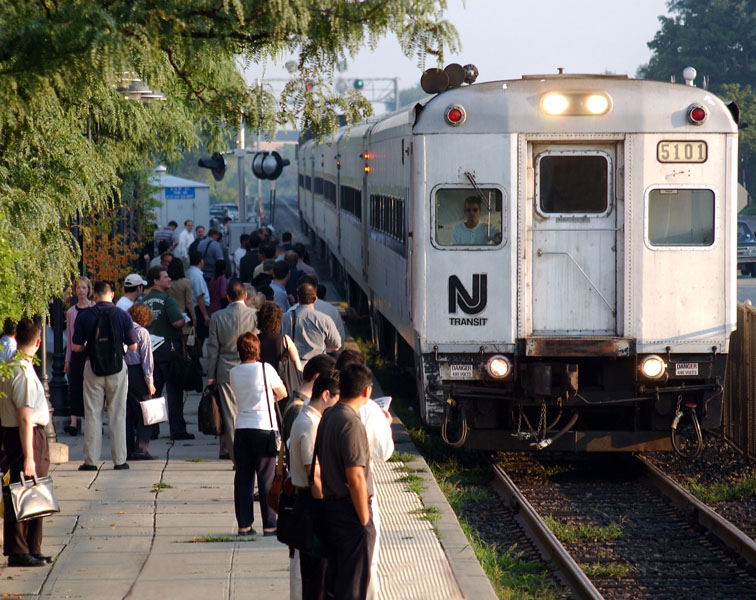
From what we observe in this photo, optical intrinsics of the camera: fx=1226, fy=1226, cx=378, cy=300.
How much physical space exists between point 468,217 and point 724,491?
10.2ft

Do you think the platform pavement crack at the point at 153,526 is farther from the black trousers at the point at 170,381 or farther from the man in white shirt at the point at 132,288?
the man in white shirt at the point at 132,288

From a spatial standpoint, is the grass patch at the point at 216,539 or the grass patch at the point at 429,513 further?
the grass patch at the point at 429,513

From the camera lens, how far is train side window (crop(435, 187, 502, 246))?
10.2m

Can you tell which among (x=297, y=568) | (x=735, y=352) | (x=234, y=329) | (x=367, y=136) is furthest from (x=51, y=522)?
(x=367, y=136)

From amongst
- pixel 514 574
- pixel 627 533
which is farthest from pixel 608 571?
pixel 627 533

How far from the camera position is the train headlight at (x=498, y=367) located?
10.2 meters

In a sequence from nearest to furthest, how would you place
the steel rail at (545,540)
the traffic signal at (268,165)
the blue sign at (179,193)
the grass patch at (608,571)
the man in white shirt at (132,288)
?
the steel rail at (545,540) < the grass patch at (608,571) < the man in white shirt at (132,288) < the traffic signal at (268,165) < the blue sign at (179,193)

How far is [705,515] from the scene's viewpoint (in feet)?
29.8

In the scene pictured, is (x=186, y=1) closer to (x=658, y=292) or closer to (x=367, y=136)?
(x=658, y=292)

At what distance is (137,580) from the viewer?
741 cm

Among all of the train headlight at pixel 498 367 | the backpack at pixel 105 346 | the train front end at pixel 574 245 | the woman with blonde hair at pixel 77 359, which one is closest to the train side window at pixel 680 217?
the train front end at pixel 574 245

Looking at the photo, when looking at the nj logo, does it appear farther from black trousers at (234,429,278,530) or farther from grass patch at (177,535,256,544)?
grass patch at (177,535,256,544)

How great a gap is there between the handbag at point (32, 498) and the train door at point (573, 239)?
4.49m

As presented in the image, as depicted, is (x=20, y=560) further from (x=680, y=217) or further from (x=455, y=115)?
(x=680, y=217)
